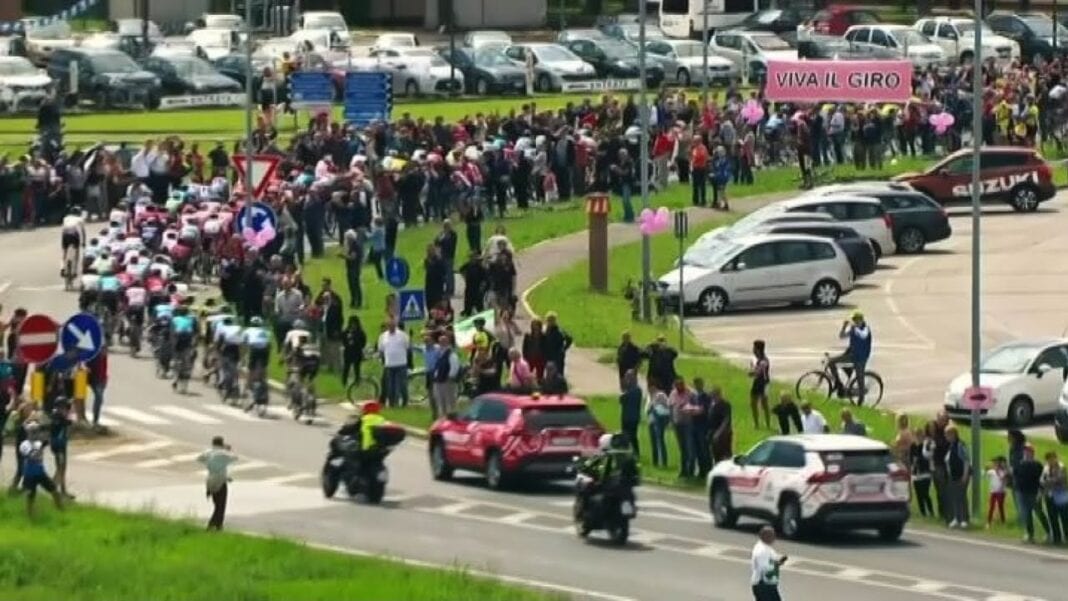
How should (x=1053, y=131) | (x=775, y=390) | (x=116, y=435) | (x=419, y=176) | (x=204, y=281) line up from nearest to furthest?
1. (x=116, y=435)
2. (x=775, y=390)
3. (x=204, y=281)
4. (x=419, y=176)
5. (x=1053, y=131)

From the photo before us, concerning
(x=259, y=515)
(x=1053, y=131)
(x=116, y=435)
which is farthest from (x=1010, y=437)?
(x=1053, y=131)

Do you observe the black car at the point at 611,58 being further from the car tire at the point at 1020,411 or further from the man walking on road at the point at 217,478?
the man walking on road at the point at 217,478

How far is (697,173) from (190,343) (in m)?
21.8

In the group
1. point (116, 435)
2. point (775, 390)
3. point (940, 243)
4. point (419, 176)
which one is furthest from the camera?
point (940, 243)

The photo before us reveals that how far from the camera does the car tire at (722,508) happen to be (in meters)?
39.8

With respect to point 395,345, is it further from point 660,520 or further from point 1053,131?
point 1053,131

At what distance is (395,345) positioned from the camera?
47969 millimetres

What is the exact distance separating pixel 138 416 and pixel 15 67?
38.9 meters

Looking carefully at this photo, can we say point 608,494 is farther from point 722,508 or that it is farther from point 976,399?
point 976,399

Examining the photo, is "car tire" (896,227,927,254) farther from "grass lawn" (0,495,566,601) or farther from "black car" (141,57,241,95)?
"grass lawn" (0,495,566,601)

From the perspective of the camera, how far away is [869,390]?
165 ft

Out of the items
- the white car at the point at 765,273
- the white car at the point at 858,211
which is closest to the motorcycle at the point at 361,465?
the white car at the point at 765,273

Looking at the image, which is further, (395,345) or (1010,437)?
(395,345)

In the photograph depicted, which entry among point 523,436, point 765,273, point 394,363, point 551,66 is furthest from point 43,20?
point 523,436
